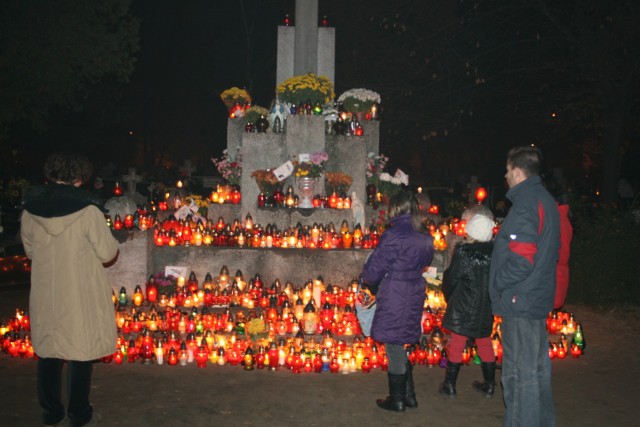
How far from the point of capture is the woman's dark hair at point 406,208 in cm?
571

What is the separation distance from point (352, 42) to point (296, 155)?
737 inches

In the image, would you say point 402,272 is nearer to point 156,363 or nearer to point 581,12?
point 156,363

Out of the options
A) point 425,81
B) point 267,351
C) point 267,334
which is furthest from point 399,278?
point 425,81

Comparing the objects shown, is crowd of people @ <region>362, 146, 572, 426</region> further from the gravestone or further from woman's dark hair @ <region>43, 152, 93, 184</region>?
the gravestone

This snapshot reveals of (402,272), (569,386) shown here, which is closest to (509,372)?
(402,272)

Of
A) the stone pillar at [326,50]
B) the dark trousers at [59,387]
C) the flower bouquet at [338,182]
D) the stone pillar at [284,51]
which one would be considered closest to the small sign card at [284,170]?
the flower bouquet at [338,182]

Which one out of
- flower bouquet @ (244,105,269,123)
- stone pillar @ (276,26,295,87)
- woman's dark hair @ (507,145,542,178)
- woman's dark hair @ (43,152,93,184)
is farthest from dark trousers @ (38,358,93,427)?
stone pillar @ (276,26,295,87)

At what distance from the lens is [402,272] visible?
5.68m

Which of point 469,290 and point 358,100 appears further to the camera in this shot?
point 358,100

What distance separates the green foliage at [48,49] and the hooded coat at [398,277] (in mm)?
11546

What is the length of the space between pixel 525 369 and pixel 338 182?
692cm

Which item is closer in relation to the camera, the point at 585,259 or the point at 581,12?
the point at 585,259

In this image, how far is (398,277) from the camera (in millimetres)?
5676

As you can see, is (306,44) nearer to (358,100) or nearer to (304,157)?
(358,100)
